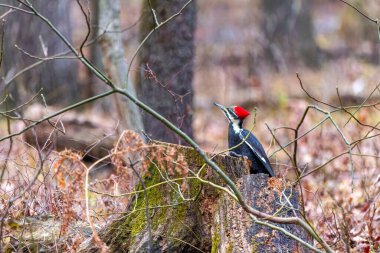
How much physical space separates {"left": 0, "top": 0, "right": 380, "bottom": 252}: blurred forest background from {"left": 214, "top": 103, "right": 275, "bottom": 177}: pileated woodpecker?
246 mm

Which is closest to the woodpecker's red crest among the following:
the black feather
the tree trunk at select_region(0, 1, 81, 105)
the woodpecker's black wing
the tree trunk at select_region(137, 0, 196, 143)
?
the black feather

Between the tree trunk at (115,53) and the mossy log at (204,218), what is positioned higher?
the tree trunk at (115,53)

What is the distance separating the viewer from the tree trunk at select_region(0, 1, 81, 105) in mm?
11766

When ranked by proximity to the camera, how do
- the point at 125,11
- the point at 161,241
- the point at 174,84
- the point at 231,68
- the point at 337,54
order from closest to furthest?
the point at 161,241 → the point at 174,84 → the point at 231,68 → the point at 337,54 → the point at 125,11

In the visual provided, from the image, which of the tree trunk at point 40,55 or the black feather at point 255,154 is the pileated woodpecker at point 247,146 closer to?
the black feather at point 255,154

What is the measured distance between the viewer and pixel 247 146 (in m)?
6.29

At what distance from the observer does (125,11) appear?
97.3 feet

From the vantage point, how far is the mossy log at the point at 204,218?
171 inches

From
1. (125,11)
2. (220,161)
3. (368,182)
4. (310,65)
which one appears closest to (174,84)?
(368,182)

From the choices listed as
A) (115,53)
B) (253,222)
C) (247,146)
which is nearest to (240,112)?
(247,146)

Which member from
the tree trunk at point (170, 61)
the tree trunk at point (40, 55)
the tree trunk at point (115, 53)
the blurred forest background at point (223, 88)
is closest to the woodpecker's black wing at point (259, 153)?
the blurred forest background at point (223, 88)

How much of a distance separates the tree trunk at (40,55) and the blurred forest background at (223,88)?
0.10ft

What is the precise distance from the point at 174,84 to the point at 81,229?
11.0 ft

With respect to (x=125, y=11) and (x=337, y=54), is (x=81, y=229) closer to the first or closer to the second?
(x=337, y=54)
